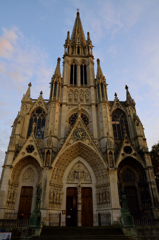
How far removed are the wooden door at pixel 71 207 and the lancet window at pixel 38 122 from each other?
7.48 metres

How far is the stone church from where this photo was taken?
16219 millimetres

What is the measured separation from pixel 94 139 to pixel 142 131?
20.0 ft

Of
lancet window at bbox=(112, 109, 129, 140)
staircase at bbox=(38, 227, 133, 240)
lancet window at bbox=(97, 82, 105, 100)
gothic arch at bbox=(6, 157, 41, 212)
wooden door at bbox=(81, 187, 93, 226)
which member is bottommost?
staircase at bbox=(38, 227, 133, 240)

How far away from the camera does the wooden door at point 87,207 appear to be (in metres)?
16.7

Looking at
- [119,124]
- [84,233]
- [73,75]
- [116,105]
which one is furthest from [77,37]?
[84,233]

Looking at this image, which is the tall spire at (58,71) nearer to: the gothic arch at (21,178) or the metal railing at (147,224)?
the gothic arch at (21,178)

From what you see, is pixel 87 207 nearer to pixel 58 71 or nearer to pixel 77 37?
pixel 58 71

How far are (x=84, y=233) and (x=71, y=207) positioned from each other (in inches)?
218

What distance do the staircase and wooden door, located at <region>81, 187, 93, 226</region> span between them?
4.43 metres

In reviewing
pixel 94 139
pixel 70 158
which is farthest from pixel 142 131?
pixel 70 158

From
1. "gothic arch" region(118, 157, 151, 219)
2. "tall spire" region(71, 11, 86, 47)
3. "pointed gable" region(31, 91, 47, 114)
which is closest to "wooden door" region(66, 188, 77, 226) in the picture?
"gothic arch" region(118, 157, 151, 219)

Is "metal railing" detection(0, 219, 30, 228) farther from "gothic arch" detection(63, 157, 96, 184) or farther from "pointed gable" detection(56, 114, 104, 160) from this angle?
"pointed gable" detection(56, 114, 104, 160)

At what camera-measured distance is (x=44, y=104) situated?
23.3 m

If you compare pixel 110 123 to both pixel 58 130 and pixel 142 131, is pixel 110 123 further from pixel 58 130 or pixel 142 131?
pixel 58 130
